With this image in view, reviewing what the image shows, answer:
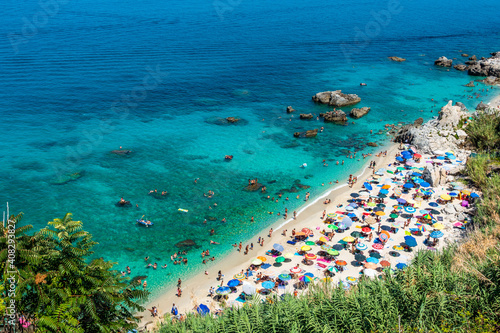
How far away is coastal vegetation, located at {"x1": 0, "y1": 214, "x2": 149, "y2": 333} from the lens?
59.6 ft

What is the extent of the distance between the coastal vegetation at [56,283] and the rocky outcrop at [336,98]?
231 feet

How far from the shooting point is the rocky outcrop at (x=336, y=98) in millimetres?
82938

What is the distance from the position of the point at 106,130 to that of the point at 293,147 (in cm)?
3633

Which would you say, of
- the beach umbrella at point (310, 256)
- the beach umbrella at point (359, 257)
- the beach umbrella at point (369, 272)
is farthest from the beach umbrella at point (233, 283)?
the beach umbrella at point (359, 257)

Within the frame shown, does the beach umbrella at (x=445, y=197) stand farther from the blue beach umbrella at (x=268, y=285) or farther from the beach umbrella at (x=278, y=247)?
the blue beach umbrella at (x=268, y=285)

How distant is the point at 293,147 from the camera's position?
66.9 m

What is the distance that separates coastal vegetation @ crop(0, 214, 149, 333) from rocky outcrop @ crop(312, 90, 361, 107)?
70.3m

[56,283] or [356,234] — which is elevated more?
[56,283]

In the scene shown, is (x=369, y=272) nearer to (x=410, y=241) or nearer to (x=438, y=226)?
(x=410, y=241)

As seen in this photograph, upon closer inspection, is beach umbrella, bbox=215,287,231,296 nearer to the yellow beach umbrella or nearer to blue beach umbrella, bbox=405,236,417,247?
blue beach umbrella, bbox=405,236,417,247

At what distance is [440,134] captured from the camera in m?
63.4

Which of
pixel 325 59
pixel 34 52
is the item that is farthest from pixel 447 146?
pixel 34 52

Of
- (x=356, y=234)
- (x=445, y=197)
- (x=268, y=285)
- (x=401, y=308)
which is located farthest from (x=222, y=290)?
(x=445, y=197)

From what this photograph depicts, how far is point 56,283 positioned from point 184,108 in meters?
67.1
